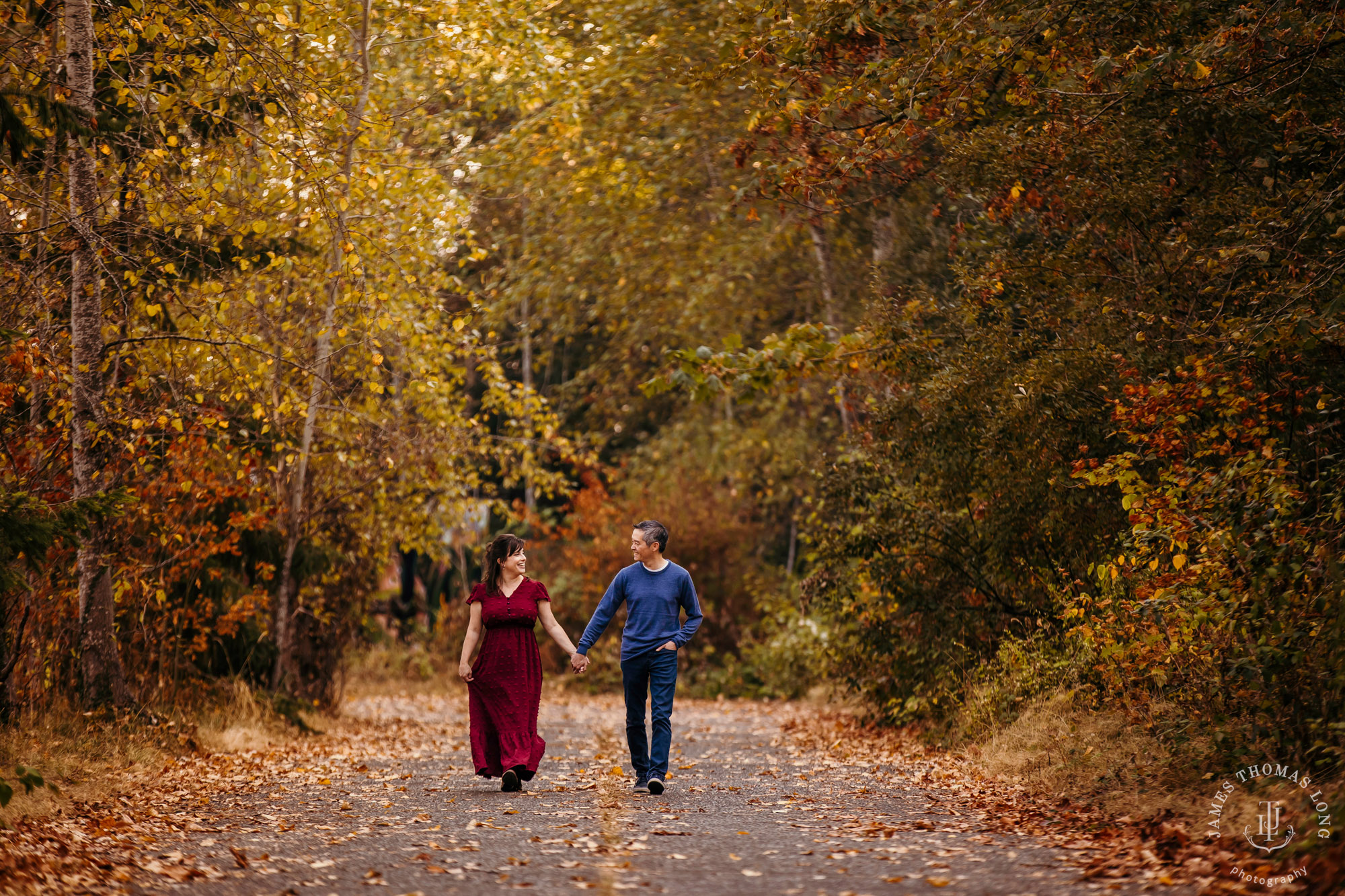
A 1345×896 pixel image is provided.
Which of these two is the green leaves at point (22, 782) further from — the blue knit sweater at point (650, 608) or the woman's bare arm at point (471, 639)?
the blue knit sweater at point (650, 608)

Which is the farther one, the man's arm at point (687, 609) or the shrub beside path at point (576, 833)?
the man's arm at point (687, 609)

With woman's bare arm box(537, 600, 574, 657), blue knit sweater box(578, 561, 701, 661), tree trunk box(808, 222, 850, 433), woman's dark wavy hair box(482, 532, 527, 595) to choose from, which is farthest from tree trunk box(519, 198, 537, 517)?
blue knit sweater box(578, 561, 701, 661)

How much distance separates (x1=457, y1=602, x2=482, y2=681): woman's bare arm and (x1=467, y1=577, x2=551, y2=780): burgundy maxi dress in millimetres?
46

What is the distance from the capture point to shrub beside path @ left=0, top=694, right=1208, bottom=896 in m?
6.00

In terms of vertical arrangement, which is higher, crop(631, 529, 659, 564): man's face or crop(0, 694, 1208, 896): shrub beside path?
crop(631, 529, 659, 564): man's face

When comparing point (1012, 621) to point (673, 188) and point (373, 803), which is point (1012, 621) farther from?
point (673, 188)

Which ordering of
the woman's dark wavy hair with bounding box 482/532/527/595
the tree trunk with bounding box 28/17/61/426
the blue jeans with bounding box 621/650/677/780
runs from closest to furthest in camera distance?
the blue jeans with bounding box 621/650/677/780 → the tree trunk with bounding box 28/17/61/426 → the woman's dark wavy hair with bounding box 482/532/527/595

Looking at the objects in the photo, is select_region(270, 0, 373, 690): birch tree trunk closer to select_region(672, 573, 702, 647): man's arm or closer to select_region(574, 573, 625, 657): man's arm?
select_region(574, 573, 625, 657): man's arm

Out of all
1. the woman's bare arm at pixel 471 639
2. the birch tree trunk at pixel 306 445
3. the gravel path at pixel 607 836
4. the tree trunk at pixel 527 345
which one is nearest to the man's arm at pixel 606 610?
the woman's bare arm at pixel 471 639

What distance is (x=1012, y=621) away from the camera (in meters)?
12.3

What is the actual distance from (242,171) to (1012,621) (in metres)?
8.71

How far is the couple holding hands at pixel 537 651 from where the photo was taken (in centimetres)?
947

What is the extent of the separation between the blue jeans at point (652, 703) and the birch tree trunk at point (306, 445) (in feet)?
17.7

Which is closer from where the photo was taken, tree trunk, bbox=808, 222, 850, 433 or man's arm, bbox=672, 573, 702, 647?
man's arm, bbox=672, 573, 702, 647
